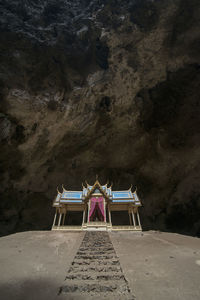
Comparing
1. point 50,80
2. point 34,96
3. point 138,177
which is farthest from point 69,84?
point 138,177

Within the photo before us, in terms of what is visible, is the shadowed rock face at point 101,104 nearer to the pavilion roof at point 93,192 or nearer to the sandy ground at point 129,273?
the pavilion roof at point 93,192

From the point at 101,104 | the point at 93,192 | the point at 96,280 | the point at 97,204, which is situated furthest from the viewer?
the point at 101,104

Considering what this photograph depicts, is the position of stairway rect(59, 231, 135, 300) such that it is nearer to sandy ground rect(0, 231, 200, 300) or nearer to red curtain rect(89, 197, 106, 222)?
sandy ground rect(0, 231, 200, 300)

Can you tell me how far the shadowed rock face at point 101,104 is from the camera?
15.4 m

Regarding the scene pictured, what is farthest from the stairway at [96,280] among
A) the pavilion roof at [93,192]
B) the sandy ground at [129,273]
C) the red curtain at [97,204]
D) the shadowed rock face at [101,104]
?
the shadowed rock face at [101,104]

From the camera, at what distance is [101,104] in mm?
17047

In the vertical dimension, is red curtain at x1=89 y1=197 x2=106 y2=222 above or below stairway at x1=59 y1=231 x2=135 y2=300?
above

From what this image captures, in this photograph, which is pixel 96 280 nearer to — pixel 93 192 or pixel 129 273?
pixel 129 273

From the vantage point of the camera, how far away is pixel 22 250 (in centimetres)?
552

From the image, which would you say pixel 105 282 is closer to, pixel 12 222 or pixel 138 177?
pixel 138 177

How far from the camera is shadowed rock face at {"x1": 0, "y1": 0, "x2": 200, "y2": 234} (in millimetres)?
15359

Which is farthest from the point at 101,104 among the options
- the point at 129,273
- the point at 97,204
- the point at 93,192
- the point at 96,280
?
the point at 96,280

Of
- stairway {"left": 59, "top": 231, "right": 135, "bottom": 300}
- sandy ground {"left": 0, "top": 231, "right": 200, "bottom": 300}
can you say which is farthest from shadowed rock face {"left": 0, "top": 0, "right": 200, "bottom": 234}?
stairway {"left": 59, "top": 231, "right": 135, "bottom": 300}

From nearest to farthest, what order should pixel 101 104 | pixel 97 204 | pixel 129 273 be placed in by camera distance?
pixel 129 273
pixel 97 204
pixel 101 104
